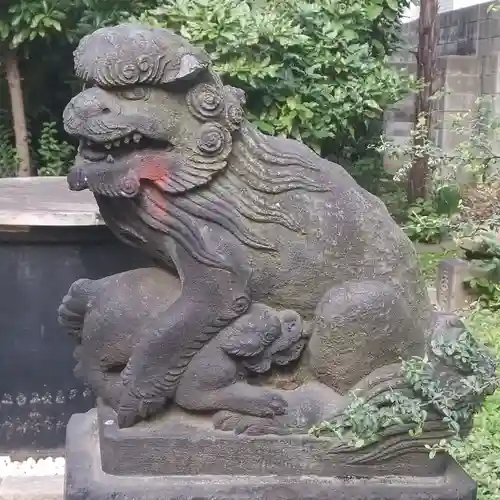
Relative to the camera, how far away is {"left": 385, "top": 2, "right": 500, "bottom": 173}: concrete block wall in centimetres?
786

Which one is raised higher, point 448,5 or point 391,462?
point 448,5

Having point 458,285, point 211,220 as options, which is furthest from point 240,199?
point 458,285

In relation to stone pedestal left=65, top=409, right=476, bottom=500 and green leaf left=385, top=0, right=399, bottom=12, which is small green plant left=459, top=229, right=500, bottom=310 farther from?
stone pedestal left=65, top=409, right=476, bottom=500

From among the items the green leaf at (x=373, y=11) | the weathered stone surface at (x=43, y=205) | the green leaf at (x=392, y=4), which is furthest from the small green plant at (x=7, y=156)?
the green leaf at (x=392, y=4)

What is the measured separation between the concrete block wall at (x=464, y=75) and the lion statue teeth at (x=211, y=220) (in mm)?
5666

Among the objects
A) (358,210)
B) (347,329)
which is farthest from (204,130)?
(347,329)

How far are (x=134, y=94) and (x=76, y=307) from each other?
0.56m

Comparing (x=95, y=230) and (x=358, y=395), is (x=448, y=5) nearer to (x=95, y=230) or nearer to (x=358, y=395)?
(x=95, y=230)

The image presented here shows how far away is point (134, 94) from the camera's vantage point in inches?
73.3

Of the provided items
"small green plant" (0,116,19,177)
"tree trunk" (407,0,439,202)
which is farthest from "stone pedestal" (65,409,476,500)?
"tree trunk" (407,0,439,202)

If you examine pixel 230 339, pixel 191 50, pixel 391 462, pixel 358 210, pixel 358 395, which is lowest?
pixel 391 462

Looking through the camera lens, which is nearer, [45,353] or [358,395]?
[358,395]

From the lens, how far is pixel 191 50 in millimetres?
1872

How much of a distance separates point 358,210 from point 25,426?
2.05 m
